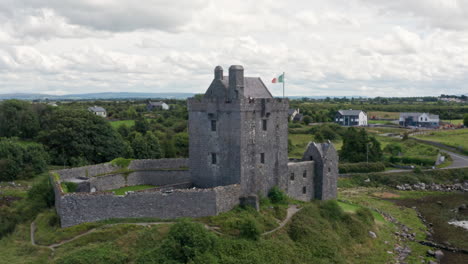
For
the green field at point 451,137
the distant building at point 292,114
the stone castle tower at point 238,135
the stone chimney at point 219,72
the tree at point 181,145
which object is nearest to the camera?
the stone castle tower at point 238,135

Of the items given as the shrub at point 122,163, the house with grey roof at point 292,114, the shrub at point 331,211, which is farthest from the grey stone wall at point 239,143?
the house with grey roof at point 292,114

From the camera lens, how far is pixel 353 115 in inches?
4759

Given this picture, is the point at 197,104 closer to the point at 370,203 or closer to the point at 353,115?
the point at 370,203

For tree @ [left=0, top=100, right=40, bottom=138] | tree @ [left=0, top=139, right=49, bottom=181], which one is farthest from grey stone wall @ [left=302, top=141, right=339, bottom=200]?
tree @ [left=0, top=100, right=40, bottom=138]

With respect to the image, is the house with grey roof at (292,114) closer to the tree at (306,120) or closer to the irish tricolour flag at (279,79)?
the tree at (306,120)

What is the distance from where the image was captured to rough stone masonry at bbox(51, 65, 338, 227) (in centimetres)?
3100

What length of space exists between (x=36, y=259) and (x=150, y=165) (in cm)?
1976

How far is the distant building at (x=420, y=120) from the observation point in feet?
398

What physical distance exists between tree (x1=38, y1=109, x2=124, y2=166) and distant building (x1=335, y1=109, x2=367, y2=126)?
7733cm

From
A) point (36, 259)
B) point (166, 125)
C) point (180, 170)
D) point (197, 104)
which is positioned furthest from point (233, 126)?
point (166, 125)

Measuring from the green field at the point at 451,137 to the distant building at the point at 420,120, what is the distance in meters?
17.0

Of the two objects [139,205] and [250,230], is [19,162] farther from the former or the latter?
[250,230]

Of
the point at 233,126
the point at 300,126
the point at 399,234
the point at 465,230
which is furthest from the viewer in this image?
the point at 300,126

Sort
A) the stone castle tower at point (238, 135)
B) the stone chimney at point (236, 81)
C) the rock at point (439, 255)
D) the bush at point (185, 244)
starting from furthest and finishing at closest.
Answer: the rock at point (439, 255)
the stone castle tower at point (238, 135)
the stone chimney at point (236, 81)
the bush at point (185, 244)
